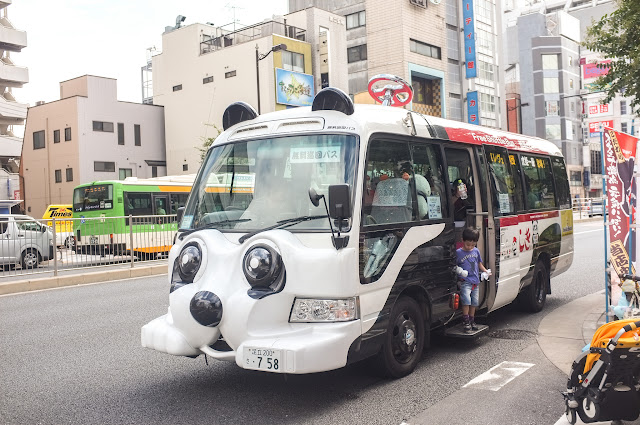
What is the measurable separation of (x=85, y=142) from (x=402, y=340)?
4572cm

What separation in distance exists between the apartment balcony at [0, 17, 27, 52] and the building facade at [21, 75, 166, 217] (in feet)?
23.6

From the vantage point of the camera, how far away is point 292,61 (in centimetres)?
4838

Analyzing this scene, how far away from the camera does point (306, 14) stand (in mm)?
49875

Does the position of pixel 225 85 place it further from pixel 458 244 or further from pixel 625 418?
pixel 625 418

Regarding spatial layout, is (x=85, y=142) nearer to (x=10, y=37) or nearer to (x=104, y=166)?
(x=104, y=166)

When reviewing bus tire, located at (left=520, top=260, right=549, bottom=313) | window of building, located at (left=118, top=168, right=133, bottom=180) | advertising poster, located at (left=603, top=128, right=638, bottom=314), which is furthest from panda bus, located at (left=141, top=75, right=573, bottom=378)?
window of building, located at (left=118, top=168, right=133, bottom=180)

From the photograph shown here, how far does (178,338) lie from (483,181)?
14.3ft

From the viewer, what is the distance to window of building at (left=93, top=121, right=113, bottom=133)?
157 feet

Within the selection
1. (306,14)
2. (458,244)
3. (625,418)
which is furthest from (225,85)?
(625,418)

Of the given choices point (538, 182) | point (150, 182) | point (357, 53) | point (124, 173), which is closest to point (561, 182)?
point (538, 182)

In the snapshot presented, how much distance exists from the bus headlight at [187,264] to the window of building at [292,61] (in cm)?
4354

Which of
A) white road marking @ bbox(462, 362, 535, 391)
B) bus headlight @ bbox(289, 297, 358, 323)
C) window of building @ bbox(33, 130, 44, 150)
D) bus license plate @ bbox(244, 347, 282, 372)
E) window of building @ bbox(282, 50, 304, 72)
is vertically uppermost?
window of building @ bbox(282, 50, 304, 72)

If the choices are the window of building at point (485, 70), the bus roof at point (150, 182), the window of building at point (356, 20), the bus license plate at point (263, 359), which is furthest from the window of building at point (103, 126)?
the bus license plate at point (263, 359)

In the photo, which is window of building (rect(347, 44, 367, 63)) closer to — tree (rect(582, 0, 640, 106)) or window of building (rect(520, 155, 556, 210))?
tree (rect(582, 0, 640, 106))
